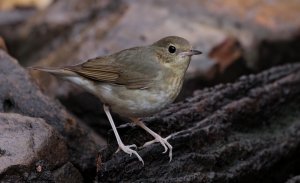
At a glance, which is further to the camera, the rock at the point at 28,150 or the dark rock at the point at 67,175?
the dark rock at the point at 67,175

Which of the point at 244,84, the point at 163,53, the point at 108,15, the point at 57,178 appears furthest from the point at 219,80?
the point at 57,178

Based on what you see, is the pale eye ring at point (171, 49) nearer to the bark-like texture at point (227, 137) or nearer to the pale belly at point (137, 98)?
the pale belly at point (137, 98)

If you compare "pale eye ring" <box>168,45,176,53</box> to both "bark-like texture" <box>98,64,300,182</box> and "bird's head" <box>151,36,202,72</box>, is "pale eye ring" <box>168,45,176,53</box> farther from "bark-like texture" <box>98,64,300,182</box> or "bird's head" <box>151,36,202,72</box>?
"bark-like texture" <box>98,64,300,182</box>

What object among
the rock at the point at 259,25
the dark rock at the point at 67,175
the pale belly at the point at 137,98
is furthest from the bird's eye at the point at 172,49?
the rock at the point at 259,25

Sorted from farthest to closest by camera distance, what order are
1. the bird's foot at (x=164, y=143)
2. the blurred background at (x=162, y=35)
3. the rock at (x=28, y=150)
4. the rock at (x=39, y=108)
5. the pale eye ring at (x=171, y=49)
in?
1. the blurred background at (x=162, y=35)
2. the rock at (x=39, y=108)
3. the pale eye ring at (x=171, y=49)
4. the bird's foot at (x=164, y=143)
5. the rock at (x=28, y=150)

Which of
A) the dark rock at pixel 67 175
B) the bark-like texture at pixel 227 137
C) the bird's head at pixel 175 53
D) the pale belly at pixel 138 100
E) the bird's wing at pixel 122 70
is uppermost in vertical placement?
the bird's head at pixel 175 53

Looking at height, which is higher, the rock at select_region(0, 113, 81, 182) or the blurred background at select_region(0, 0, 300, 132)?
the blurred background at select_region(0, 0, 300, 132)

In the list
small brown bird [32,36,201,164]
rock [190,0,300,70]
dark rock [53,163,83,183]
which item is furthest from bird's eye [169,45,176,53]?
rock [190,0,300,70]
